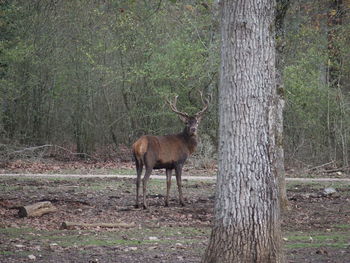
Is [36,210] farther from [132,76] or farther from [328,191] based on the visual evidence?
[132,76]

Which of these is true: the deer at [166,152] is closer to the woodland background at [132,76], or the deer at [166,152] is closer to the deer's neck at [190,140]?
the deer's neck at [190,140]

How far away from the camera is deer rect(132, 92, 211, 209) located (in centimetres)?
1385

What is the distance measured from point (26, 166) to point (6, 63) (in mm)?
3728

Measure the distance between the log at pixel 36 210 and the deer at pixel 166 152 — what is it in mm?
1941

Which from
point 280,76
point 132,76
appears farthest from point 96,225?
point 132,76

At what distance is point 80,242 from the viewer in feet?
31.4

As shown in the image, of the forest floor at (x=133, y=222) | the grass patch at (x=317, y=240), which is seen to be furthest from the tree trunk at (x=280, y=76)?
the grass patch at (x=317, y=240)

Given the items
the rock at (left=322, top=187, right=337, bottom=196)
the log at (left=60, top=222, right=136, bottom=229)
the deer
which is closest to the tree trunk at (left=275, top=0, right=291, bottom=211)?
the deer

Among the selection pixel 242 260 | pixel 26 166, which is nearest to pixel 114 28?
pixel 26 166

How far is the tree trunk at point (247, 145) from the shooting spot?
22.9 ft

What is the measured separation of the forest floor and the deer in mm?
567

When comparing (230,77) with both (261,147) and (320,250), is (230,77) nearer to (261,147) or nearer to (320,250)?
(261,147)

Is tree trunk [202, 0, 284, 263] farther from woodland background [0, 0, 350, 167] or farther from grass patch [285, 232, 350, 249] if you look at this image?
woodland background [0, 0, 350, 167]

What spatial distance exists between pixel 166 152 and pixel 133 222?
3023mm
